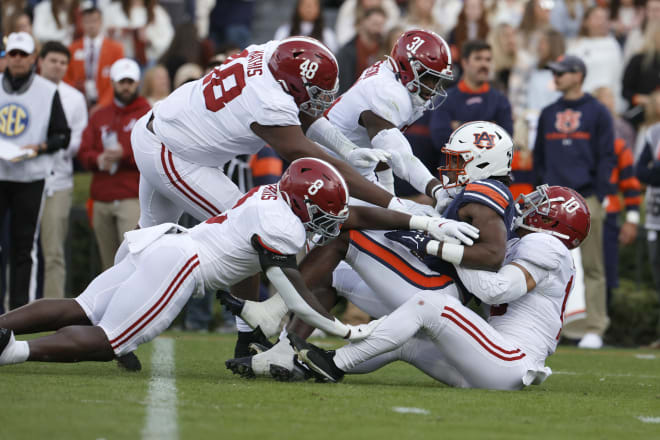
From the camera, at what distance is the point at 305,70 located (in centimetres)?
539

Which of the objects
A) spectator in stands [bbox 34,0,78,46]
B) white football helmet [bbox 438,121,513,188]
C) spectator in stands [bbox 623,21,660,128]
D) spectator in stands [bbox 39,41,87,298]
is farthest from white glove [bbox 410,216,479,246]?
spectator in stands [bbox 34,0,78,46]

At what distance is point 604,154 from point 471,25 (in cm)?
303

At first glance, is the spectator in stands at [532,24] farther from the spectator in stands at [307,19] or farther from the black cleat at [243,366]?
the black cleat at [243,366]

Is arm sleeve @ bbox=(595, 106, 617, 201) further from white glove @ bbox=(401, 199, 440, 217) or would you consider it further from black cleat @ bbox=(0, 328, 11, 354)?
black cleat @ bbox=(0, 328, 11, 354)

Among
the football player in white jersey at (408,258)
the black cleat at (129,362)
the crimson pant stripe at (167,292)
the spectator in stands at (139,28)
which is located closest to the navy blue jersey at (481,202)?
the football player in white jersey at (408,258)

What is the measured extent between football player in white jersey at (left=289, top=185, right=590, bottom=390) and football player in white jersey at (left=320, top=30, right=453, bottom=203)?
0.68 metres

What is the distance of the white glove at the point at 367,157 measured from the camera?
570 cm

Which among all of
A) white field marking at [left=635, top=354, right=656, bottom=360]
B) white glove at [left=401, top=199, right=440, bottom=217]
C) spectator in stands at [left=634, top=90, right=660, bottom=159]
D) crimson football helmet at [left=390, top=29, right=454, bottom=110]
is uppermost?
crimson football helmet at [left=390, top=29, right=454, bottom=110]

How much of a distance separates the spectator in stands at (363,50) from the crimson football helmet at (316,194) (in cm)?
563

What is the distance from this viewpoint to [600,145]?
899 cm

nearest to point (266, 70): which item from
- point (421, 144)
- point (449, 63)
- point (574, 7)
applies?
point (449, 63)

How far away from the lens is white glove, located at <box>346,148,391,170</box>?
5699mm

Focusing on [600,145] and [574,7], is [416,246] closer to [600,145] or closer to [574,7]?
[600,145]

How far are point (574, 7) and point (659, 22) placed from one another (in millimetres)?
1630
